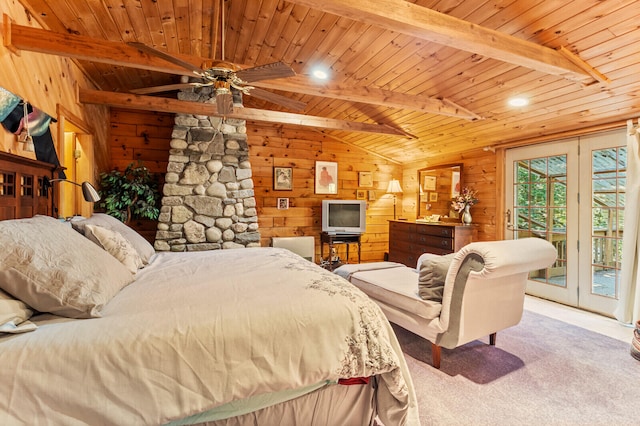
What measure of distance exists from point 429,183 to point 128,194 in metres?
4.71

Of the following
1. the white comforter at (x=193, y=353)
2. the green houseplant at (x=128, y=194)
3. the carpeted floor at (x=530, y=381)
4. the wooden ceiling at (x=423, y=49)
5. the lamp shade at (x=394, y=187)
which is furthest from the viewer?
the lamp shade at (x=394, y=187)

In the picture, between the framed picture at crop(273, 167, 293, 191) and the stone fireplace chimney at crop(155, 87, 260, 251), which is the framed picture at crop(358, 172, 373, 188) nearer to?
the framed picture at crop(273, 167, 293, 191)

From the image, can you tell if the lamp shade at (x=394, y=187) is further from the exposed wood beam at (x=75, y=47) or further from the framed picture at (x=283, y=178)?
the exposed wood beam at (x=75, y=47)

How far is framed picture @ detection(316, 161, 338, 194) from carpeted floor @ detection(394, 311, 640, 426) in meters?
3.47

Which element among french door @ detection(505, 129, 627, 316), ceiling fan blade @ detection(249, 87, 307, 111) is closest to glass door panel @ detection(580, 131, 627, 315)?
french door @ detection(505, 129, 627, 316)

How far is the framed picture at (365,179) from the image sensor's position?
20.0 ft

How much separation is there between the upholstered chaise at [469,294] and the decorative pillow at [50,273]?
1851mm

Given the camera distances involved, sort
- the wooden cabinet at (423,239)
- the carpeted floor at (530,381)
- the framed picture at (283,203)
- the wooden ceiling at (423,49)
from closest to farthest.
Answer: the carpeted floor at (530,381)
the wooden ceiling at (423,49)
the wooden cabinet at (423,239)
the framed picture at (283,203)

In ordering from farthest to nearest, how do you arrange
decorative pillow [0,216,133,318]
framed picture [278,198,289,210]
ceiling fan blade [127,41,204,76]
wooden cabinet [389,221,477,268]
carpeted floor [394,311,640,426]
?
1. framed picture [278,198,289,210]
2. wooden cabinet [389,221,477,268]
3. ceiling fan blade [127,41,204,76]
4. carpeted floor [394,311,640,426]
5. decorative pillow [0,216,133,318]

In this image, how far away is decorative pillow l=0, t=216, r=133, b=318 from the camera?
1.13 m

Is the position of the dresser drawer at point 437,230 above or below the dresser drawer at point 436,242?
above

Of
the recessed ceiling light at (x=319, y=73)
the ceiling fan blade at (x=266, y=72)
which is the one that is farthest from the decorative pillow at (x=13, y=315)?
the recessed ceiling light at (x=319, y=73)

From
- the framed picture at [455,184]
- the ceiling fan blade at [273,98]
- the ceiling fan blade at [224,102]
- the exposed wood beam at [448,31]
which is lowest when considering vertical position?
the framed picture at [455,184]

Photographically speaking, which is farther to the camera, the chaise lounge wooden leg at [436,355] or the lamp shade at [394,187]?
the lamp shade at [394,187]
